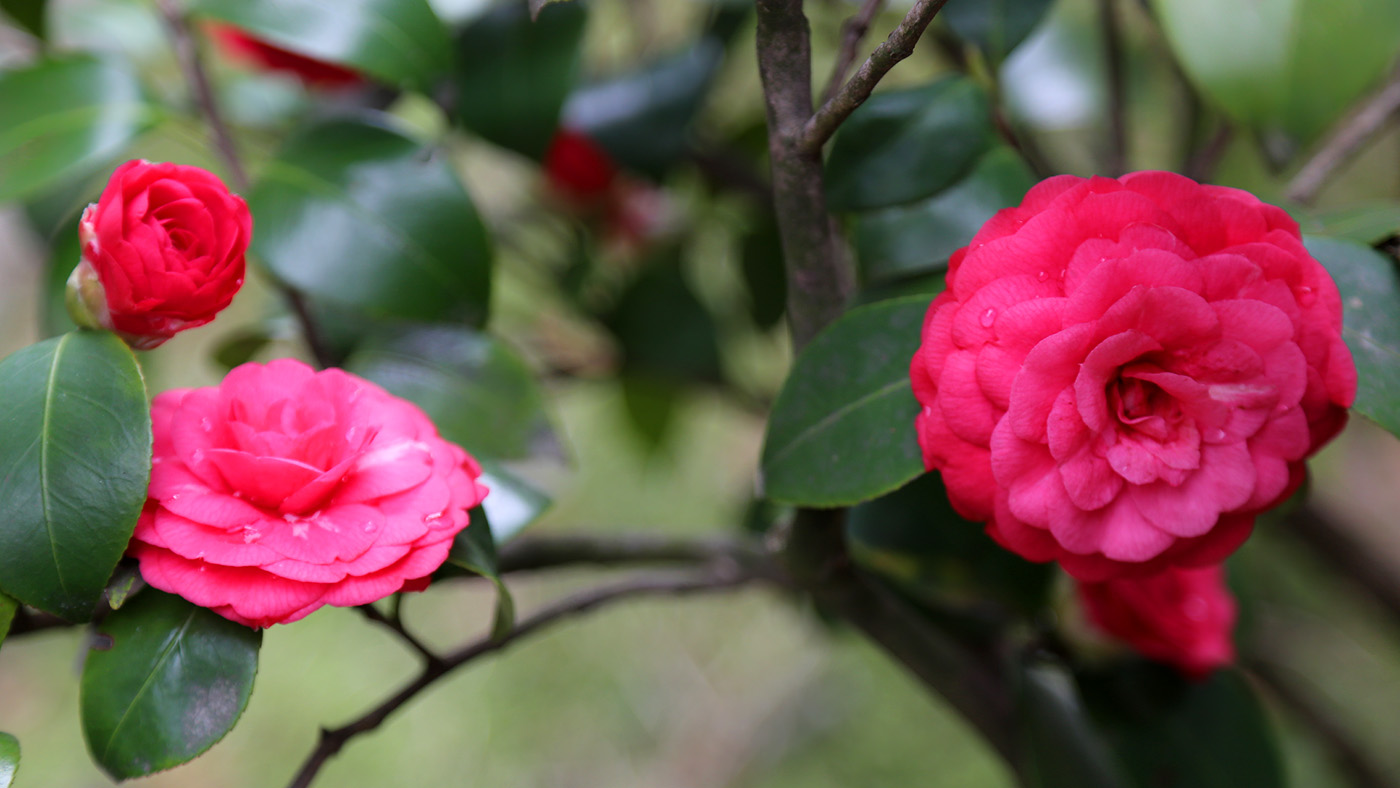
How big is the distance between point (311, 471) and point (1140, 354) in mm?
277

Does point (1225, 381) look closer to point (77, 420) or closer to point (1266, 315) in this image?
point (1266, 315)

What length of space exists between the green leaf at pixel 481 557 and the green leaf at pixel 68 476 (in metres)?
0.11

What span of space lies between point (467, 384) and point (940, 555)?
0.30 metres

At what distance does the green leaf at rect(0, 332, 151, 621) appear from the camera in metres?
0.30

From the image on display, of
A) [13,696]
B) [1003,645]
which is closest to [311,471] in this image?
[1003,645]

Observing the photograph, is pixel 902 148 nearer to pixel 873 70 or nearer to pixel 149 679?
pixel 873 70

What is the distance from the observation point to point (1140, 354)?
0.97 ft

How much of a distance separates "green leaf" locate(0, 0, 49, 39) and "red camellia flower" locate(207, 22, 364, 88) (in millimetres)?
124

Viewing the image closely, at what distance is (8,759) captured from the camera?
1.00ft

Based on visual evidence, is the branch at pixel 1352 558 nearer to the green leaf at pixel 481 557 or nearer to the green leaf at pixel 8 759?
Answer: the green leaf at pixel 481 557

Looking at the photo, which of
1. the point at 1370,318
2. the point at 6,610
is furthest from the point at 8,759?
the point at 1370,318

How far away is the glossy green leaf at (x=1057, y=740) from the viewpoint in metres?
0.53

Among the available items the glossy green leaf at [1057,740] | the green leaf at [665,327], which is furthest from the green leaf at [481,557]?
the green leaf at [665,327]

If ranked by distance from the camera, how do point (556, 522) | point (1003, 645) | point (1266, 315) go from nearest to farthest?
point (1266, 315) → point (1003, 645) → point (556, 522)
